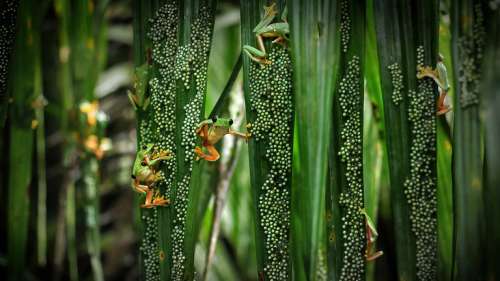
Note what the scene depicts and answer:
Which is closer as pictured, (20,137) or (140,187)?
(140,187)

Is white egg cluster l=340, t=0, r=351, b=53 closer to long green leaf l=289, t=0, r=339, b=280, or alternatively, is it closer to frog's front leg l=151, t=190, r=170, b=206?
long green leaf l=289, t=0, r=339, b=280

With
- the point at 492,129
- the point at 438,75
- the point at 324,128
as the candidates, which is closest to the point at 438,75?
the point at 438,75

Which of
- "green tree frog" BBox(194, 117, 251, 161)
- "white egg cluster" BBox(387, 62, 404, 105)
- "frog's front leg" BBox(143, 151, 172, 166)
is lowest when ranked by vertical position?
"frog's front leg" BBox(143, 151, 172, 166)

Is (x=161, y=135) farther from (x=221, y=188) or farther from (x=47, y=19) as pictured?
(x=47, y=19)

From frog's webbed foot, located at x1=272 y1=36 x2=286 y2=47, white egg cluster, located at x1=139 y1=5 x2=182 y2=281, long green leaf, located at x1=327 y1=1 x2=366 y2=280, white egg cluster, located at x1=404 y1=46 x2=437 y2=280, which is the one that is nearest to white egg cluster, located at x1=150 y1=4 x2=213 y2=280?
white egg cluster, located at x1=139 y1=5 x2=182 y2=281

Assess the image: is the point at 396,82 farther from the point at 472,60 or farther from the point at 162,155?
the point at 162,155

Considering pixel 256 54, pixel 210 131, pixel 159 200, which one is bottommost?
pixel 159 200

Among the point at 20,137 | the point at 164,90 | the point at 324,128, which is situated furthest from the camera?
the point at 20,137
